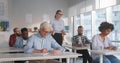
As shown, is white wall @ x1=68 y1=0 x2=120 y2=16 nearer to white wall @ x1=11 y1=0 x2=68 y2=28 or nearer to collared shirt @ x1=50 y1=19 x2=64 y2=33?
white wall @ x1=11 y1=0 x2=68 y2=28

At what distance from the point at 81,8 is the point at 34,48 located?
191 inches

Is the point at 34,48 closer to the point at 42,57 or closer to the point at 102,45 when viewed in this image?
the point at 42,57

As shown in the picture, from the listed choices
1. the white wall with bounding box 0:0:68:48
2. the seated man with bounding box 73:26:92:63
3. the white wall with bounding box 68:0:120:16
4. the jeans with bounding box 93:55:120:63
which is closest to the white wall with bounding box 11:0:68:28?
the white wall with bounding box 0:0:68:48

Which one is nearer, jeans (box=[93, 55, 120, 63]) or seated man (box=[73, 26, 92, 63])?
jeans (box=[93, 55, 120, 63])

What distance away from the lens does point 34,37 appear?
339cm

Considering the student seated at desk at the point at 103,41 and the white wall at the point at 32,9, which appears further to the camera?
the white wall at the point at 32,9

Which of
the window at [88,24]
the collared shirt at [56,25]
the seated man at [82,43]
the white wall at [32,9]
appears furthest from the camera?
the white wall at [32,9]

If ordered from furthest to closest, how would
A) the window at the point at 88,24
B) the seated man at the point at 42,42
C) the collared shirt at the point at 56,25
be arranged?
the window at the point at 88,24, the collared shirt at the point at 56,25, the seated man at the point at 42,42

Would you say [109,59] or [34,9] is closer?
[109,59]

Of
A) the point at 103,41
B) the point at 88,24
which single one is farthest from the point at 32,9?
the point at 103,41

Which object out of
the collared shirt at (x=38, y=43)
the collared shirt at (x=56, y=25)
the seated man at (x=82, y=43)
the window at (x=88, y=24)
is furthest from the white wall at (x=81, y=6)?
the collared shirt at (x=38, y=43)

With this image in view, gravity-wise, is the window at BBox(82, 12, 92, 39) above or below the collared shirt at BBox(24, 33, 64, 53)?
above

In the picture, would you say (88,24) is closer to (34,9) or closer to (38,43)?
(34,9)

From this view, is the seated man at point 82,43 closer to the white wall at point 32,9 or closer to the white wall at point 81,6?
the white wall at point 81,6
